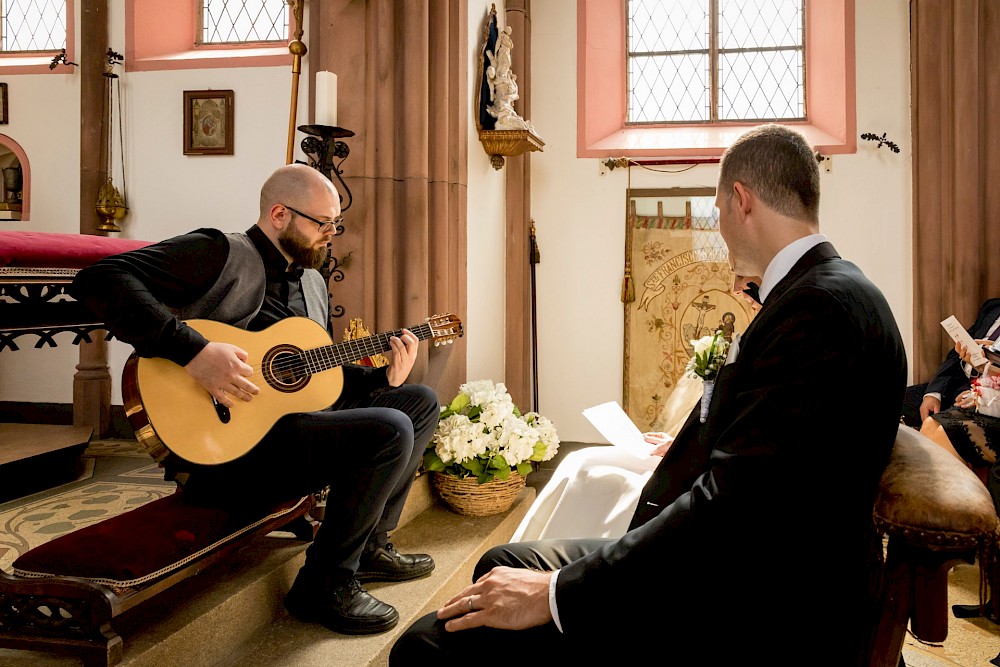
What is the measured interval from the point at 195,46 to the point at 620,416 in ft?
14.1

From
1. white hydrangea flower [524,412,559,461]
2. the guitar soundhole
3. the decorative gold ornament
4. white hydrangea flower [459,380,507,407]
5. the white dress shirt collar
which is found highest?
the decorative gold ornament

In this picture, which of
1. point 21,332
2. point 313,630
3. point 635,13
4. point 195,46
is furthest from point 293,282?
point 635,13

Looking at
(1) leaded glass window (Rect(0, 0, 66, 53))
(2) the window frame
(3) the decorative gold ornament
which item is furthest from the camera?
(1) leaded glass window (Rect(0, 0, 66, 53))

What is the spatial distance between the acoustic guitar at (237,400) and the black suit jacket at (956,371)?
335 centimetres

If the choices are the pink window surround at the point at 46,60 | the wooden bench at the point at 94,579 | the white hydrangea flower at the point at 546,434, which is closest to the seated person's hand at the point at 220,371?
the wooden bench at the point at 94,579

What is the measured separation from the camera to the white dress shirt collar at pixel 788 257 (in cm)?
150

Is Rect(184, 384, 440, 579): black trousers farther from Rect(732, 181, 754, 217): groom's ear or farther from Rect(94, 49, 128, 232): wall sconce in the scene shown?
Rect(94, 49, 128, 232): wall sconce

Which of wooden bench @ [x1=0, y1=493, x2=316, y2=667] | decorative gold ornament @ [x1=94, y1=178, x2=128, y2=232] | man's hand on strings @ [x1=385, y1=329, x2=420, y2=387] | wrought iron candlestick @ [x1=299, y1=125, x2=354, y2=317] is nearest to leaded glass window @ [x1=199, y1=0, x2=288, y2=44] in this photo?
decorative gold ornament @ [x1=94, y1=178, x2=128, y2=232]

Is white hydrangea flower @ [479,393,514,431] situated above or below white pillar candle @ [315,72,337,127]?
below

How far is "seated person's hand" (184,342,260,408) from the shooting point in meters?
2.30

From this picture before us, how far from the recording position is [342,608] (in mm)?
2504

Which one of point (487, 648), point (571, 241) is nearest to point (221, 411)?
point (487, 648)

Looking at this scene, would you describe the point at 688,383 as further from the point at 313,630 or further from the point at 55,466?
the point at 55,466

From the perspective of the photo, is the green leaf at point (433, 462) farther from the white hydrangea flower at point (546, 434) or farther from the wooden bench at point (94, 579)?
the wooden bench at point (94, 579)
